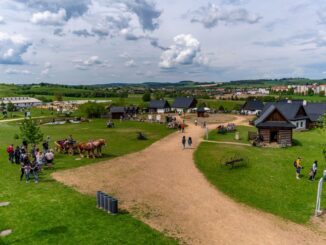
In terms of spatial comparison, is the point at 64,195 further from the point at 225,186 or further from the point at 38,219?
the point at 225,186

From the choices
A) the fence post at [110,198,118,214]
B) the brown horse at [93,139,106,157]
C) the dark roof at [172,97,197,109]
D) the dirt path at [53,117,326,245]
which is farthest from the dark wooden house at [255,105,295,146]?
the dark roof at [172,97,197,109]

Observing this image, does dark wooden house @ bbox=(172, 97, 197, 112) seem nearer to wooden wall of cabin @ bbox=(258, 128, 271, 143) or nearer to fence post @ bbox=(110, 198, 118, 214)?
wooden wall of cabin @ bbox=(258, 128, 271, 143)

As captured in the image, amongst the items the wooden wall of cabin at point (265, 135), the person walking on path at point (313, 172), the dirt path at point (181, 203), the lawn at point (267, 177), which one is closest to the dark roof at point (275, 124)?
the wooden wall of cabin at point (265, 135)

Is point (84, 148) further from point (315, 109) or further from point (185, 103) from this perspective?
point (185, 103)

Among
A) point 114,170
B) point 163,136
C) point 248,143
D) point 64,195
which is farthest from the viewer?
point 163,136

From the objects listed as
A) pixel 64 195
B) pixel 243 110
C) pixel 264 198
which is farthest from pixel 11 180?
pixel 243 110

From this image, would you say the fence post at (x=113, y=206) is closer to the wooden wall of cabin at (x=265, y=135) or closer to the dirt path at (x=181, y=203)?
the dirt path at (x=181, y=203)
